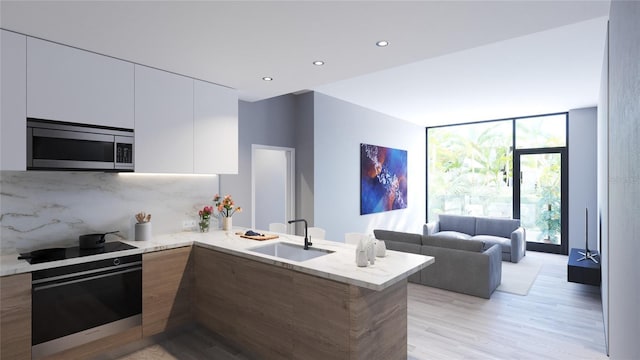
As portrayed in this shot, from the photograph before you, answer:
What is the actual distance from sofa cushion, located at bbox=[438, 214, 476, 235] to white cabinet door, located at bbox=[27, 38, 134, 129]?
21.0ft

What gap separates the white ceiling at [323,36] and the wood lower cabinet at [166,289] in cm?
180

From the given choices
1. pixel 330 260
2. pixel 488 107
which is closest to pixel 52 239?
pixel 330 260

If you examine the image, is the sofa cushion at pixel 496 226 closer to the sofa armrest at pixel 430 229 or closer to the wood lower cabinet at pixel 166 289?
the sofa armrest at pixel 430 229

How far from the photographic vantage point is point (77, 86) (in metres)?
2.66

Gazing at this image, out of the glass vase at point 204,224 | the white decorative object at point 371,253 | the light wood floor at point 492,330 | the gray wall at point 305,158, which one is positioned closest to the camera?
the white decorative object at point 371,253

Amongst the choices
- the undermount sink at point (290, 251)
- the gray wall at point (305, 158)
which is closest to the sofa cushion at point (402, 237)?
the gray wall at point (305, 158)

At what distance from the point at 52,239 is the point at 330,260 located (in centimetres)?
242

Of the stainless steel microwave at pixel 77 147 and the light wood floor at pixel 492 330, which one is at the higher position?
the stainless steel microwave at pixel 77 147

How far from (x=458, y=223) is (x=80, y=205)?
6.67m

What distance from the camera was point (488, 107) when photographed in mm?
6266

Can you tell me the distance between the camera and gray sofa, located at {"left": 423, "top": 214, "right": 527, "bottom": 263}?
232 inches

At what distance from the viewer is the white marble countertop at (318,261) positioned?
204 centimetres

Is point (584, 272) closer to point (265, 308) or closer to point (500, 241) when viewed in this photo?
point (500, 241)

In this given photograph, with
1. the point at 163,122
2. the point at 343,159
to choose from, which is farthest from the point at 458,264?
the point at 163,122
